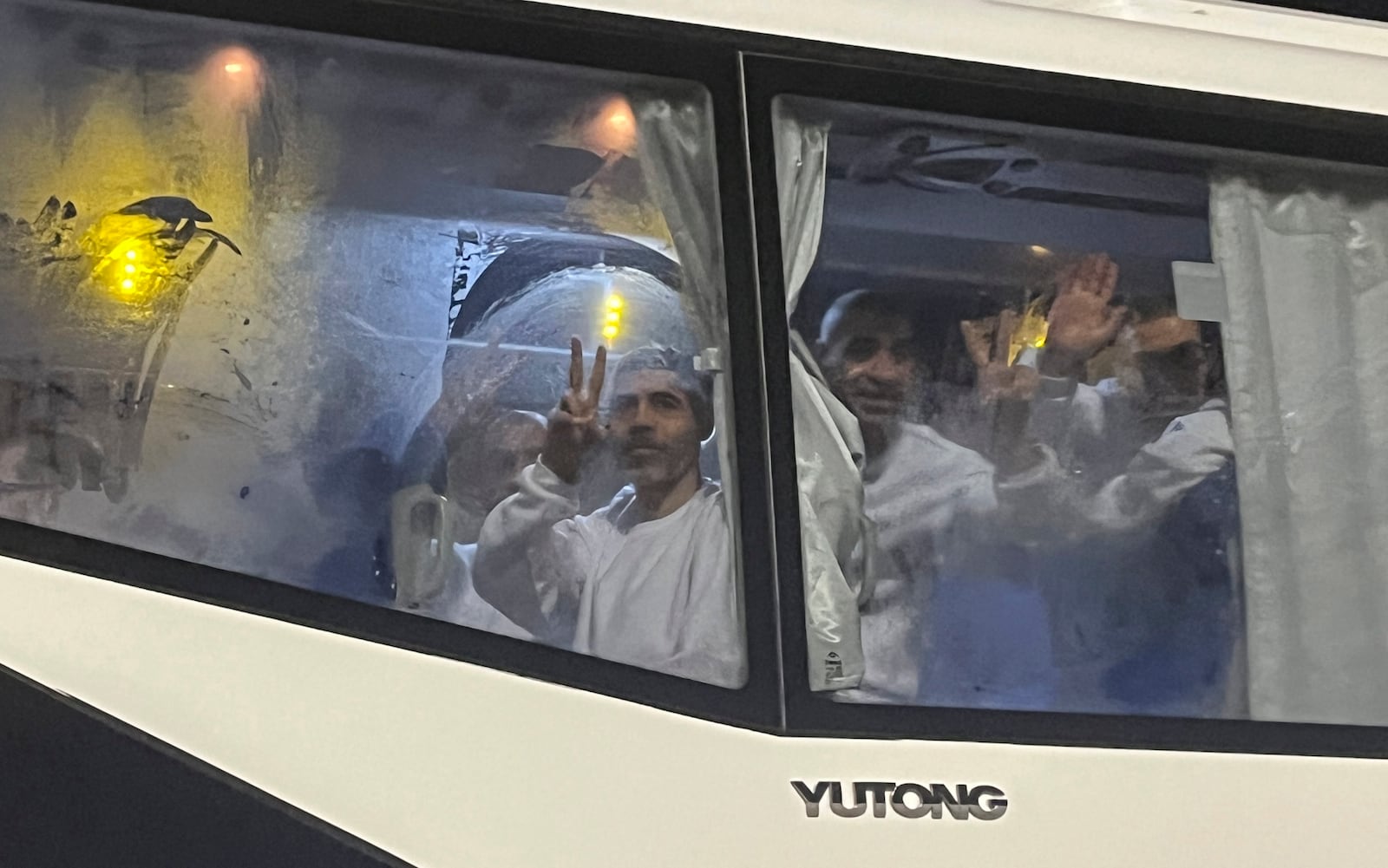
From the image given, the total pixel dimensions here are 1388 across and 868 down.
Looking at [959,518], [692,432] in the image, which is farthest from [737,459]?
[959,518]

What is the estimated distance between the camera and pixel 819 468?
119 centimetres

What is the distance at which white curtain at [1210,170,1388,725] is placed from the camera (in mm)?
1291

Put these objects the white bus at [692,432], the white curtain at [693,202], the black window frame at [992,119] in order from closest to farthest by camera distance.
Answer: the white bus at [692,432] → the black window frame at [992,119] → the white curtain at [693,202]

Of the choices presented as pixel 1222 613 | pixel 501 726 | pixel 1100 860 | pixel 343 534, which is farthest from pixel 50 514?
pixel 1222 613

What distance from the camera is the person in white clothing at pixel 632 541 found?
111 cm

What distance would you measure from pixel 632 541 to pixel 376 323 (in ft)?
1.19

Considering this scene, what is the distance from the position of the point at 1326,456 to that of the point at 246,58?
134cm

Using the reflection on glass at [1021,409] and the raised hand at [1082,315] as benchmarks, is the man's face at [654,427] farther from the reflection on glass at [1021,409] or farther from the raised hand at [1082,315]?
the raised hand at [1082,315]

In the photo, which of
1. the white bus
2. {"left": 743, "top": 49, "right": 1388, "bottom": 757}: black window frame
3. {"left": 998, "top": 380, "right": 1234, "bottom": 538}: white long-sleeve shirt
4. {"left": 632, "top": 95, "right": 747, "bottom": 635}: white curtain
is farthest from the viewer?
{"left": 998, "top": 380, "right": 1234, "bottom": 538}: white long-sleeve shirt

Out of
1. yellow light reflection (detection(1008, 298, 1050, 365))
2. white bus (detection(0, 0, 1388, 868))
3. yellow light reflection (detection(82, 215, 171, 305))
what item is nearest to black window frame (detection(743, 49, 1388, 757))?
white bus (detection(0, 0, 1388, 868))

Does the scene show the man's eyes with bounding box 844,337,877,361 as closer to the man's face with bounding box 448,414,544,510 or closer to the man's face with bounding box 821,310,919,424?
the man's face with bounding box 821,310,919,424

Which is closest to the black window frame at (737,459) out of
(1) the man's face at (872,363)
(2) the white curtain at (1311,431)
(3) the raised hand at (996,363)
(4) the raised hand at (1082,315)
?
(1) the man's face at (872,363)

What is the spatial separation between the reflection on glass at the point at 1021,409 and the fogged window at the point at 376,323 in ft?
0.56

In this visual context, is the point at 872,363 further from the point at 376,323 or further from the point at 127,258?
the point at 127,258
